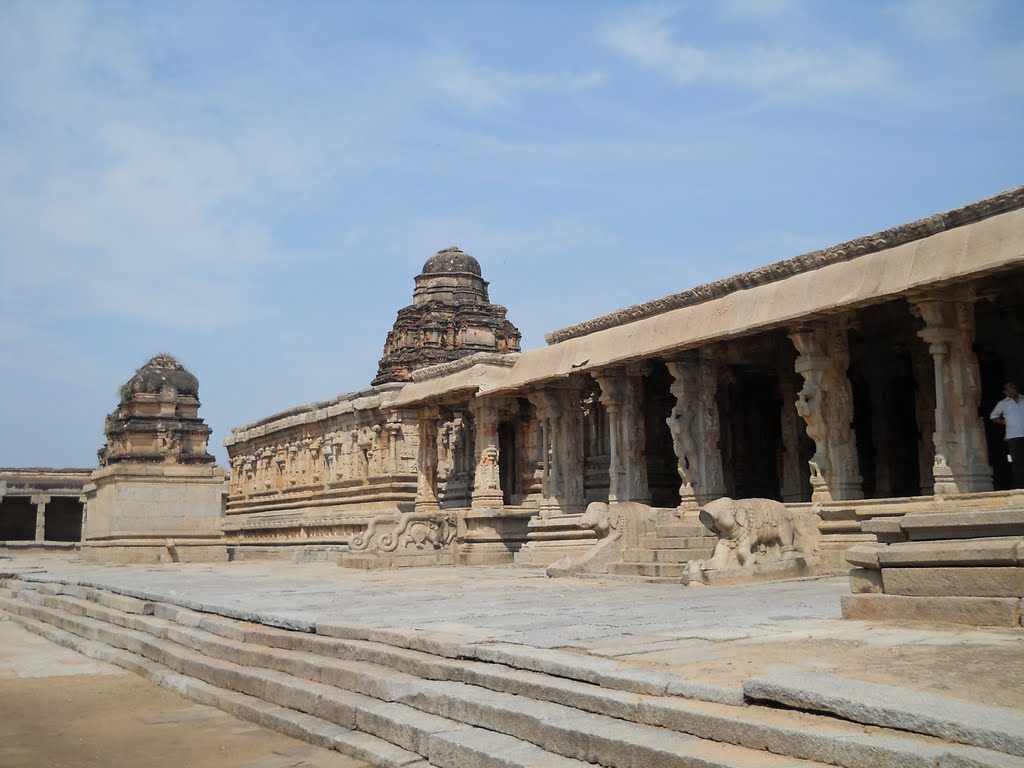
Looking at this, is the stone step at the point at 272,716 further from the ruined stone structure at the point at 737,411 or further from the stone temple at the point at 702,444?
the ruined stone structure at the point at 737,411

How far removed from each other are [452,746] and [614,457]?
12134 millimetres

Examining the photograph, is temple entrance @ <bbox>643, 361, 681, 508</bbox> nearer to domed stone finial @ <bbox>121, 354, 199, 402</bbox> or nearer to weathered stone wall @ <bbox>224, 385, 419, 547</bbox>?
weathered stone wall @ <bbox>224, 385, 419, 547</bbox>

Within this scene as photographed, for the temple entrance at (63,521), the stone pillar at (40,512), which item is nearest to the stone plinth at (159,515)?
the stone pillar at (40,512)

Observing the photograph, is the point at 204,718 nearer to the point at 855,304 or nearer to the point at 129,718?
the point at 129,718

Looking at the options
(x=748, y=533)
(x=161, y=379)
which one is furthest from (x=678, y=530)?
(x=161, y=379)

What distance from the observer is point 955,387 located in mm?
11727

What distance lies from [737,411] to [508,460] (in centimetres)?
603

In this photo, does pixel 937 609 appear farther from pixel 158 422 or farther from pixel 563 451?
pixel 158 422

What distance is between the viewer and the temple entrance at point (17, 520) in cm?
4591

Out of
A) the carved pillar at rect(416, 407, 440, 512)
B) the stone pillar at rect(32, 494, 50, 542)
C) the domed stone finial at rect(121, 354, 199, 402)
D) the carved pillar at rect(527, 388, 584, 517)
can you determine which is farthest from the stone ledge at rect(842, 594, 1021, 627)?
the stone pillar at rect(32, 494, 50, 542)

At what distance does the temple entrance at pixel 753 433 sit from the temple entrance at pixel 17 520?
37.0 meters

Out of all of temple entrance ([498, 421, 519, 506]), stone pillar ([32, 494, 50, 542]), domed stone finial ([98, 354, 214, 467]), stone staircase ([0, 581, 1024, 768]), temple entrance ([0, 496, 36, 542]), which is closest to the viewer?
stone staircase ([0, 581, 1024, 768])

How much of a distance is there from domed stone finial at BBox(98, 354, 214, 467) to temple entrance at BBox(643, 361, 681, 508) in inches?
513

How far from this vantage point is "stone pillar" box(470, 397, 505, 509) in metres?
19.4
